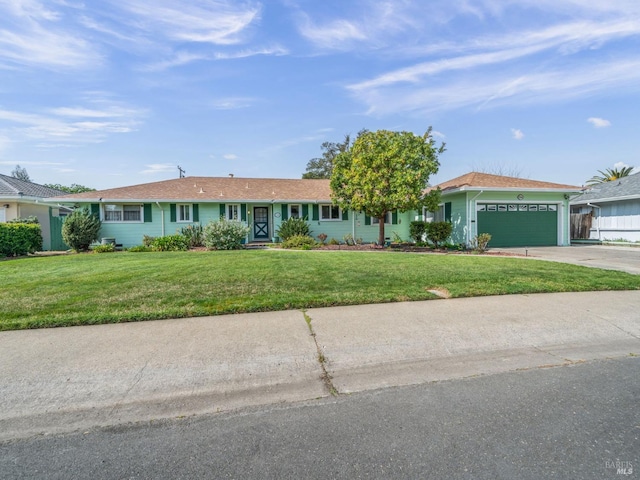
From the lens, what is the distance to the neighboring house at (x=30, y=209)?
18.1 meters

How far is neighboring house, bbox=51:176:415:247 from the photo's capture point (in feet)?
61.1

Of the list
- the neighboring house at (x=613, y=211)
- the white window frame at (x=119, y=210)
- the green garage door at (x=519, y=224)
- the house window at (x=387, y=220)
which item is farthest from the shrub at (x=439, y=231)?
the white window frame at (x=119, y=210)

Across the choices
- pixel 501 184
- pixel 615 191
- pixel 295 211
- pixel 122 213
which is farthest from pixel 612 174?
pixel 122 213

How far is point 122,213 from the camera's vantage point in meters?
18.9

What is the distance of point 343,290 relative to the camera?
7.06m

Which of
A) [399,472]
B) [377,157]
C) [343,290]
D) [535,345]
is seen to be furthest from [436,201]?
[399,472]

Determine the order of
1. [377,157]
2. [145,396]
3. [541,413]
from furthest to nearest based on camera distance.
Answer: [377,157]
[145,396]
[541,413]

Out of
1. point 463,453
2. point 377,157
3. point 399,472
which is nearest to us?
point 399,472

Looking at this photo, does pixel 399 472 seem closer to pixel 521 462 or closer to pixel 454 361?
pixel 521 462

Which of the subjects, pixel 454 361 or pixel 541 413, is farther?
pixel 454 361

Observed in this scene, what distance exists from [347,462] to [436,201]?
639 inches

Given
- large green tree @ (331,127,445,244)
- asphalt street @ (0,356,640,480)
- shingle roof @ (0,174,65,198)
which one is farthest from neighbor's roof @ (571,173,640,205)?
shingle roof @ (0,174,65,198)

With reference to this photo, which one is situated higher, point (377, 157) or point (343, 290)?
point (377, 157)

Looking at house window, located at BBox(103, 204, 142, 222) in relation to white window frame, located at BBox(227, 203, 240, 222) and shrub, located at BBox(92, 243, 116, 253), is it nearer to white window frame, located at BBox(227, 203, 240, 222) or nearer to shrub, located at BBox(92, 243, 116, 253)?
shrub, located at BBox(92, 243, 116, 253)
